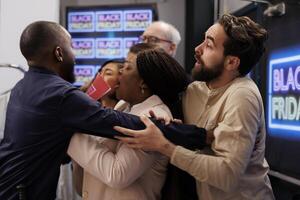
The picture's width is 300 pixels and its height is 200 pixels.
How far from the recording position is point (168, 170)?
1.56 meters

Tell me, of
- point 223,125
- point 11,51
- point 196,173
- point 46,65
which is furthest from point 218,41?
point 11,51

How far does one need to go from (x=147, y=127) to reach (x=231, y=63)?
417mm

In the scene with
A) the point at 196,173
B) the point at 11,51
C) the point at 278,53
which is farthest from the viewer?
the point at 11,51

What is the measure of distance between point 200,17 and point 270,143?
2.36 m

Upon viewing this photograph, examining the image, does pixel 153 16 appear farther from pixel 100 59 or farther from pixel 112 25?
pixel 100 59

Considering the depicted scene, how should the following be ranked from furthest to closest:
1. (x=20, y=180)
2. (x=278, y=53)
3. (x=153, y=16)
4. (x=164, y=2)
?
(x=164, y=2) < (x=153, y=16) < (x=278, y=53) < (x=20, y=180)

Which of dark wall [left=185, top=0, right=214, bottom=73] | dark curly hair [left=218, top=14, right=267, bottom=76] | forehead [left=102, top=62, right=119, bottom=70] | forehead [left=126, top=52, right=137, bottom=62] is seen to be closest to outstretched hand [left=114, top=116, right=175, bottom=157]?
forehead [left=126, top=52, right=137, bottom=62]

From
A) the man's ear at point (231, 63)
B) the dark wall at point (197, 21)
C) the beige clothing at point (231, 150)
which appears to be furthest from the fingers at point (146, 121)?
the dark wall at point (197, 21)

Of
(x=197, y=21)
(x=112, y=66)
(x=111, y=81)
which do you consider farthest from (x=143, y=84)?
(x=197, y=21)

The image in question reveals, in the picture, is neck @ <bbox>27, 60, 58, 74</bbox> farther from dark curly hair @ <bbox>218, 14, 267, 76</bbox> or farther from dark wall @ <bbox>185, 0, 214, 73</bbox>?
dark wall @ <bbox>185, 0, 214, 73</bbox>

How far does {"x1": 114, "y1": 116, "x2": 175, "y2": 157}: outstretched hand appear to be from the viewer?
4.49 ft

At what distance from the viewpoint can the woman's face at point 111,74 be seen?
1984 millimetres

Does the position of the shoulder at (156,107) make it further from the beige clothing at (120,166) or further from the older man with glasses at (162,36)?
the older man with glasses at (162,36)

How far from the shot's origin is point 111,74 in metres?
2.05
